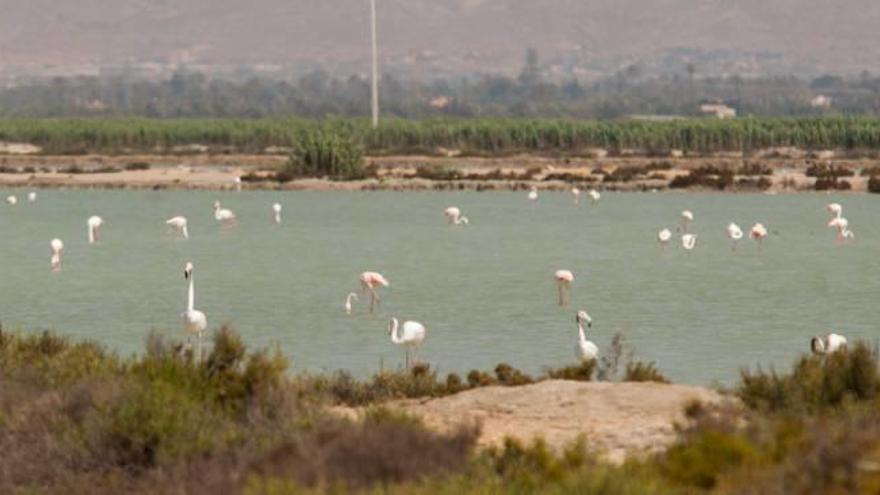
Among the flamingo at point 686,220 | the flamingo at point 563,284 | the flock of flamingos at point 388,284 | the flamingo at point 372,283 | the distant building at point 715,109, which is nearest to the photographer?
the flock of flamingos at point 388,284

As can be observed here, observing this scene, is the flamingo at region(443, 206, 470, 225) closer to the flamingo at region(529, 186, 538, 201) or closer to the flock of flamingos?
the flock of flamingos

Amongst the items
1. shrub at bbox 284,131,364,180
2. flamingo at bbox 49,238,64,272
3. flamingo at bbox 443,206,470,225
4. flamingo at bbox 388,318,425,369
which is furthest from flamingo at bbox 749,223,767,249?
shrub at bbox 284,131,364,180

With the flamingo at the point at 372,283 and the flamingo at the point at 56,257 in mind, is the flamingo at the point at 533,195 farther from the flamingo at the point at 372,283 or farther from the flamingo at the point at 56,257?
the flamingo at the point at 372,283

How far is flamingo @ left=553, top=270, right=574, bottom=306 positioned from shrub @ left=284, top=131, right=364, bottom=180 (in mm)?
36530

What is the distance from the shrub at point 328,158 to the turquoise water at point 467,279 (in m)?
10.9

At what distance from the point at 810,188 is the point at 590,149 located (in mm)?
29490

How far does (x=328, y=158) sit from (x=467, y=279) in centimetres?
3479

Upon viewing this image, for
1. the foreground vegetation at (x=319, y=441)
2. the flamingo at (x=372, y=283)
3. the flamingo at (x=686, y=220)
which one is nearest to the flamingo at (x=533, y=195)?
the flamingo at (x=686, y=220)

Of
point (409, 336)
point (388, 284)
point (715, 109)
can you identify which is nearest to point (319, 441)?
point (409, 336)

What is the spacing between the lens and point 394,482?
9383 mm

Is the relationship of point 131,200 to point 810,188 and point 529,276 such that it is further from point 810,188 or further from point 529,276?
point 529,276

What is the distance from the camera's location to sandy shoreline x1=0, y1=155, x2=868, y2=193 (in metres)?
61.3

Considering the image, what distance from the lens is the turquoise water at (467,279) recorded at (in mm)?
22469

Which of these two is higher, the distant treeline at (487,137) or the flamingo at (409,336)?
the flamingo at (409,336)
